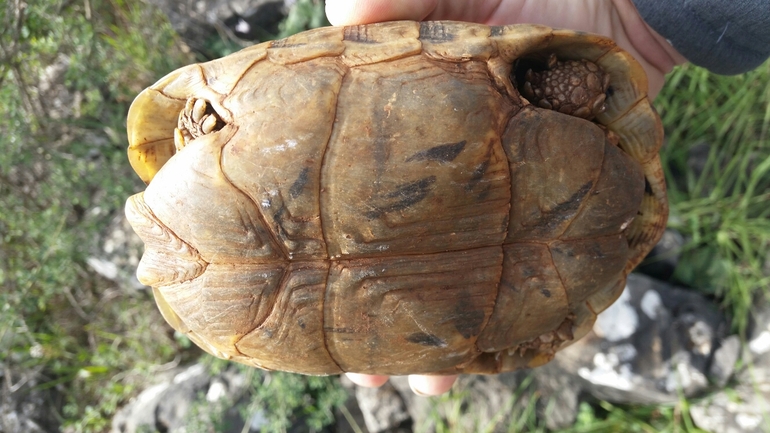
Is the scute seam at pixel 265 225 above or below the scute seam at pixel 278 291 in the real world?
above

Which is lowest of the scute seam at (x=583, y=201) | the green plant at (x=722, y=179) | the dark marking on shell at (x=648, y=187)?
the green plant at (x=722, y=179)

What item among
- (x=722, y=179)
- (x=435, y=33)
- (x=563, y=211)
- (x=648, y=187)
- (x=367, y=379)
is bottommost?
(x=722, y=179)

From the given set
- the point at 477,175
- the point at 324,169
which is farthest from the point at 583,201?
the point at 324,169

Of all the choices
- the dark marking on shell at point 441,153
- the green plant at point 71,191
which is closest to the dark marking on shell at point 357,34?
the dark marking on shell at point 441,153

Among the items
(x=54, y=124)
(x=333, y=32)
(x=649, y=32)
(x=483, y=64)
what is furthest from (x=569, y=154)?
(x=54, y=124)

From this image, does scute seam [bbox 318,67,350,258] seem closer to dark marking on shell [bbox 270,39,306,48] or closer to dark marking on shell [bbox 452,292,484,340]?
dark marking on shell [bbox 270,39,306,48]

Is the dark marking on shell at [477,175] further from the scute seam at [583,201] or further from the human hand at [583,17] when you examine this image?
the human hand at [583,17]

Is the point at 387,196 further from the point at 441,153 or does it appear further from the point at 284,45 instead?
the point at 284,45

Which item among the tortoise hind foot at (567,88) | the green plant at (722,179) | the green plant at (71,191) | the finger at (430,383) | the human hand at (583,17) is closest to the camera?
the tortoise hind foot at (567,88)
